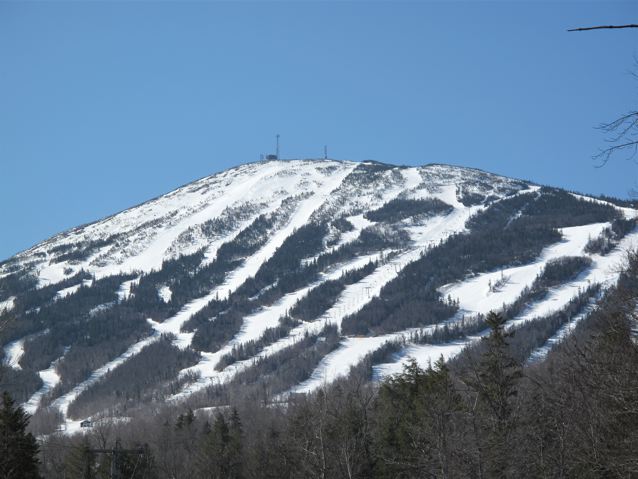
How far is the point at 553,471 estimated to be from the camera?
30703 mm

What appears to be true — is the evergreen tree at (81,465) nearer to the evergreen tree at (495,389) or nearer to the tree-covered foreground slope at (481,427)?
the tree-covered foreground slope at (481,427)

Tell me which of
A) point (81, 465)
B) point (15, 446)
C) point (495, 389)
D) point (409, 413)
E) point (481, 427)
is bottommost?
point (81, 465)

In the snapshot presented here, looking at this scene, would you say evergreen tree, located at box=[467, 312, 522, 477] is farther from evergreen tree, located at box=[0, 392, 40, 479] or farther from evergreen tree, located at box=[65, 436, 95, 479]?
evergreen tree, located at box=[65, 436, 95, 479]

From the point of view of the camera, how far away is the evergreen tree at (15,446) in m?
37.8

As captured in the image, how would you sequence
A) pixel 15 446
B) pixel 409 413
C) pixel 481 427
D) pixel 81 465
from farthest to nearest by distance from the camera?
1. pixel 81 465
2. pixel 409 413
3. pixel 15 446
4. pixel 481 427

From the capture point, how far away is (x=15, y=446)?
39.9 metres

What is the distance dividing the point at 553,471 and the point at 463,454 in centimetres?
368

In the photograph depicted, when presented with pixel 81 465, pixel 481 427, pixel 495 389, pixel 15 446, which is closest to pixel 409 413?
pixel 495 389

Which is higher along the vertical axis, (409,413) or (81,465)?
(409,413)

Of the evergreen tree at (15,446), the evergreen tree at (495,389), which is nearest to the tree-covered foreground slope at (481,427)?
the evergreen tree at (495,389)

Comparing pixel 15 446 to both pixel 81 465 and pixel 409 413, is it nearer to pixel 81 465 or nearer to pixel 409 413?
pixel 81 465

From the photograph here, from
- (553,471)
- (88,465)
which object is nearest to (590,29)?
(553,471)

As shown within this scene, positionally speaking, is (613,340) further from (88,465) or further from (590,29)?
(88,465)

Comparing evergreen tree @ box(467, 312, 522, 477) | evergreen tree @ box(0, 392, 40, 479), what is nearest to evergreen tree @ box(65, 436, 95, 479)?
evergreen tree @ box(0, 392, 40, 479)
